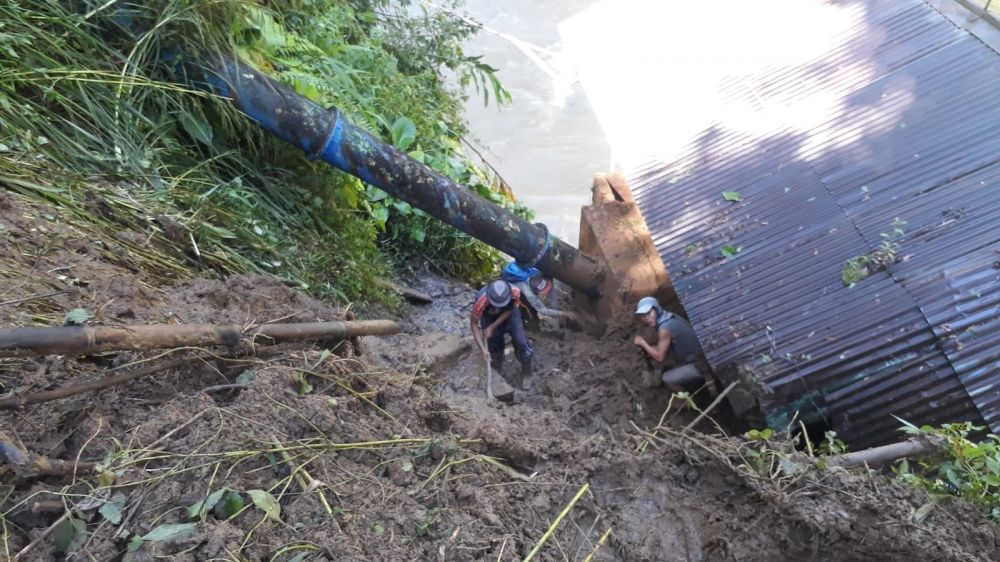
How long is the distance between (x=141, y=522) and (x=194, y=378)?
2.88 feet

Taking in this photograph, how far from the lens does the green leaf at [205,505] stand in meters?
2.56

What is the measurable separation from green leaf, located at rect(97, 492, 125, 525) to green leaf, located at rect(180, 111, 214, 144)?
12.0 feet

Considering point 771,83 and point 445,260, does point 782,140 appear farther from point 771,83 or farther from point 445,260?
point 445,260

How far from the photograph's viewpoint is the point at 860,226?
521 cm

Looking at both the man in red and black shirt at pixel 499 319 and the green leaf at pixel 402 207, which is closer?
the man in red and black shirt at pixel 499 319

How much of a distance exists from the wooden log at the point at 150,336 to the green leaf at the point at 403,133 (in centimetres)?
379

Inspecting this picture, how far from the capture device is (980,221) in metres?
4.83

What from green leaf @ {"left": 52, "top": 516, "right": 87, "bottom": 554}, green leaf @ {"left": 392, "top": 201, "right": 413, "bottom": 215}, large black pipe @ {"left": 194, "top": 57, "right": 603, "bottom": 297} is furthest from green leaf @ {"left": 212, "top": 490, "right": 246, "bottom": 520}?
green leaf @ {"left": 392, "top": 201, "right": 413, "bottom": 215}

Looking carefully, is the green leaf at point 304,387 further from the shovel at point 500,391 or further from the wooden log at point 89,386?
the shovel at point 500,391

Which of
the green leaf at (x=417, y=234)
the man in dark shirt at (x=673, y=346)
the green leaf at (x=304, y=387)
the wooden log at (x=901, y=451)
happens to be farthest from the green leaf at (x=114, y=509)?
the green leaf at (x=417, y=234)

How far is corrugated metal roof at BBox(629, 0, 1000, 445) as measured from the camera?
4.62 m

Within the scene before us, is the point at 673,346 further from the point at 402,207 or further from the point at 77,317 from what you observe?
the point at 77,317

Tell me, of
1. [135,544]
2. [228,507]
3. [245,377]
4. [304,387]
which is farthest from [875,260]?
[135,544]

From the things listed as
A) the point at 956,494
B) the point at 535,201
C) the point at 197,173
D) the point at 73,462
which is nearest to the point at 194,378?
the point at 73,462
